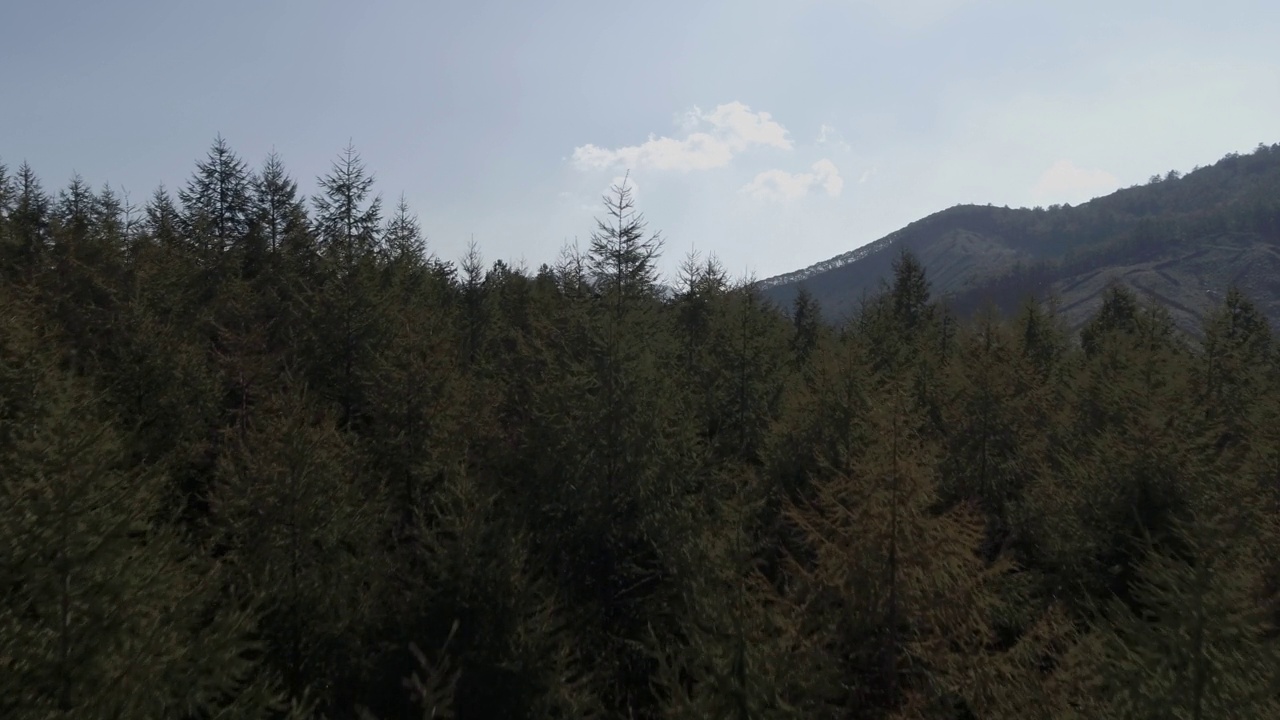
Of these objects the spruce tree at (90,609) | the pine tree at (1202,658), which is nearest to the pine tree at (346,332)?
the spruce tree at (90,609)

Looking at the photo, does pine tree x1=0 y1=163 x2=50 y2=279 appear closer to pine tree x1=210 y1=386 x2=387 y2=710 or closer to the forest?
the forest

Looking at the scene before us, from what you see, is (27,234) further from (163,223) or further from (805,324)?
(805,324)

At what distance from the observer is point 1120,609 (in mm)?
11789

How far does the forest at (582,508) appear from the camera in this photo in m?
9.58

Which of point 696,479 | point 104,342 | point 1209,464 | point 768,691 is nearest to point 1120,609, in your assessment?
point 768,691

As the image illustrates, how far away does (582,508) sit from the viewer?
16812 millimetres

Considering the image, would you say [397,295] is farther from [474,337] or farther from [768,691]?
[768,691]

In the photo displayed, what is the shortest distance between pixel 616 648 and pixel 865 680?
621cm

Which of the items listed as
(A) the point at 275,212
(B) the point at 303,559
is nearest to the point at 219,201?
(A) the point at 275,212

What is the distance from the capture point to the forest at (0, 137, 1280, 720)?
9578 mm

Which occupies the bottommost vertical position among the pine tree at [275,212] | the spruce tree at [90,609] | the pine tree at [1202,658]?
the pine tree at [1202,658]

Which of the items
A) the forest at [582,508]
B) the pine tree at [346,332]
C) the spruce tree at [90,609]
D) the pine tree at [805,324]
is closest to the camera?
the spruce tree at [90,609]

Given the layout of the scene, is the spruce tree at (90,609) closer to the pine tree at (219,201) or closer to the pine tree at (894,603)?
the pine tree at (894,603)

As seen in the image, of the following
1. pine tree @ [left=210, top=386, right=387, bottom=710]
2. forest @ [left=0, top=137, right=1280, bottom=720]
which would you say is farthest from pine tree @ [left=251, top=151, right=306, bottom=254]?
pine tree @ [left=210, top=386, right=387, bottom=710]
